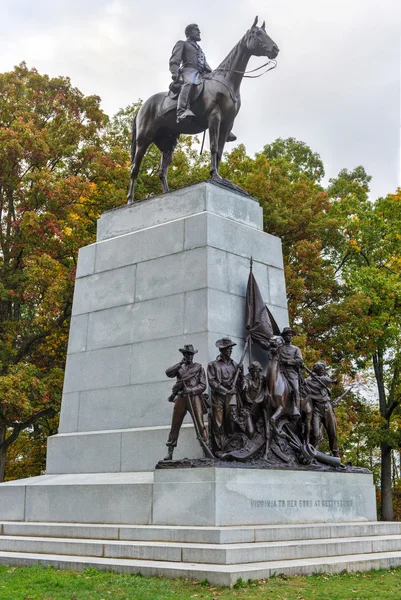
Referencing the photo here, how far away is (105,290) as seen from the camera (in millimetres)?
16016

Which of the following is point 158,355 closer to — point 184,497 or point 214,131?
point 184,497

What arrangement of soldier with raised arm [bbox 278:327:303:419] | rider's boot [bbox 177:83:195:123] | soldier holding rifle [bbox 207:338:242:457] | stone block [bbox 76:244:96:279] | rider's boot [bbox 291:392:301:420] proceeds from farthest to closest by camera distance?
stone block [bbox 76:244:96:279], rider's boot [bbox 177:83:195:123], soldier with raised arm [bbox 278:327:303:419], rider's boot [bbox 291:392:301:420], soldier holding rifle [bbox 207:338:242:457]

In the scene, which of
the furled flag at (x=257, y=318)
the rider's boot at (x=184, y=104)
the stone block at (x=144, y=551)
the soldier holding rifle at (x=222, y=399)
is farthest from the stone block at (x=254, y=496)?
the rider's boot at (x=184, y=104)

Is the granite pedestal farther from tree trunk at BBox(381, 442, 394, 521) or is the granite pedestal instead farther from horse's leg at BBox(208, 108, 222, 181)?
tree trunk at BBox(381, 442, 394, 521)

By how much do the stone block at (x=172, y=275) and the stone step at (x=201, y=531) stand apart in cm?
472

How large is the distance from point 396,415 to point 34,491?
23.9m

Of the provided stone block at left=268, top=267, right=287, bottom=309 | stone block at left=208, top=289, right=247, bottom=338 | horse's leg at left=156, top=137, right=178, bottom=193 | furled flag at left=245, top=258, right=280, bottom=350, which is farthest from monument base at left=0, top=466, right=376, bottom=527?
horse's leg at left=156, top=137, right=178, bottom=193

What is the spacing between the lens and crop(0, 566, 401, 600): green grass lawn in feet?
27.8

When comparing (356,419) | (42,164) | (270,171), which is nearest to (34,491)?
(42,164)

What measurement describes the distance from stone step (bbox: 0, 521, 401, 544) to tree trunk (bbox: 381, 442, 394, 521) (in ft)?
63.2

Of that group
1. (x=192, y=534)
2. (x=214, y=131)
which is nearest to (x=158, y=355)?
(x=192, y=534)

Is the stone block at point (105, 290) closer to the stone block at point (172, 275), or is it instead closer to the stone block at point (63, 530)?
the stone block at point (172, 275)

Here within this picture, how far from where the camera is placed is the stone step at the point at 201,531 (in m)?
10.5

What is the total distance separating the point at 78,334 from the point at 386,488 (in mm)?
20978
